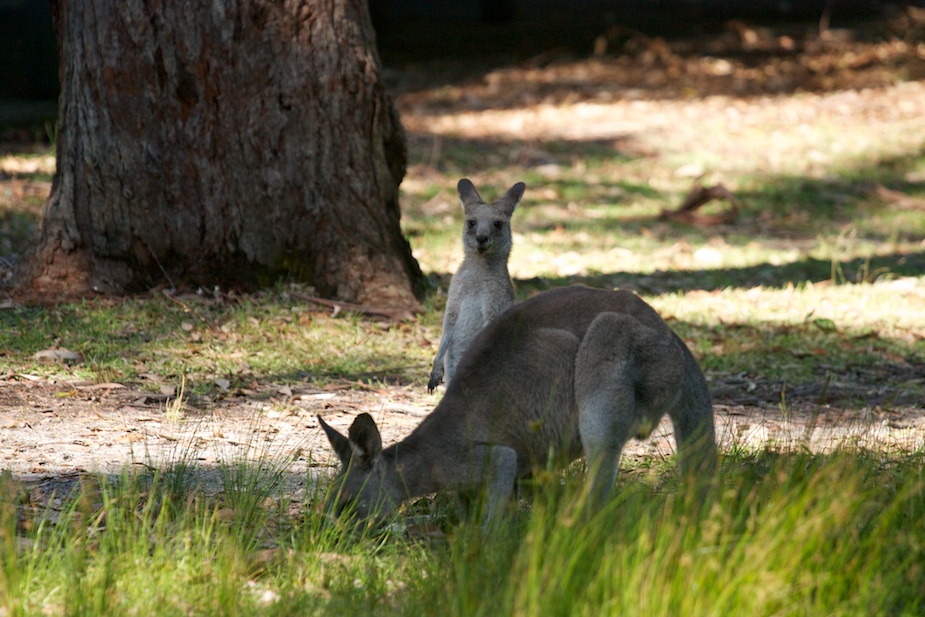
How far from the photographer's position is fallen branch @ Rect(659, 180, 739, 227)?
1081cm

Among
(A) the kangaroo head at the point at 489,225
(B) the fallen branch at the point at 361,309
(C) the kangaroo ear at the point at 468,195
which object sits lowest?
(B) the fallen branch at the point at 361,309

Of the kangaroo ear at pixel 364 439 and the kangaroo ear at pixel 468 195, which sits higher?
the kangaroo ear at pixel 468 195

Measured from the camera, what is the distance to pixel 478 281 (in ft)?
17.7

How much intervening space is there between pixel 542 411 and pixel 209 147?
361 centimetres

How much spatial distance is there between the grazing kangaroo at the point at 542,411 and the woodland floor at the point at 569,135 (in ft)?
1.90

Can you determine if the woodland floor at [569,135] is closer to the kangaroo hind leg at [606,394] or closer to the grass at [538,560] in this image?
the grass at [538,560]

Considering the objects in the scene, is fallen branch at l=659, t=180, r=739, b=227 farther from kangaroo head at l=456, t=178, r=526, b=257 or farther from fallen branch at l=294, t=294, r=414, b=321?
kangaroo head at l=456, t=178, r=526, b=257

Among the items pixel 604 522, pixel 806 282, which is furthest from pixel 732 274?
pixel 604 522

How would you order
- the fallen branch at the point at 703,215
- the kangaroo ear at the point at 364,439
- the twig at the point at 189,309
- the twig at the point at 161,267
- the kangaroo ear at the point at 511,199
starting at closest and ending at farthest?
the kangaroo ear at the point at 364,439
the kangaroo ear at the point at 511,199
the twig at the point at 189,309
the twig at the point at 161,267
the fallen branch at the point at 703,215

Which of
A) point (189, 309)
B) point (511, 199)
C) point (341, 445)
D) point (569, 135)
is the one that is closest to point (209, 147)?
point (189, 309)

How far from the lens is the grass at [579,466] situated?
3.18m

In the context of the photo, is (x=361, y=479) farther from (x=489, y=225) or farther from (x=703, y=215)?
(x=703, y=215)

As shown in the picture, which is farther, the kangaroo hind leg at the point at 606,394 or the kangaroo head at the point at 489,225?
the kangaroo head at the point at 489,225

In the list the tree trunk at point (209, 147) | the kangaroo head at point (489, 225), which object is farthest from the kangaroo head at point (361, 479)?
the tree trunk at point (209, 147)
